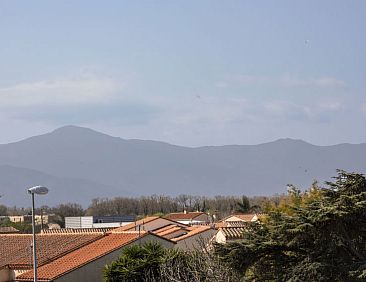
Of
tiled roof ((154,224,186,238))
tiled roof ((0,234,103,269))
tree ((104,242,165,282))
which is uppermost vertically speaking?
tiled roof ((154,224,186,238))

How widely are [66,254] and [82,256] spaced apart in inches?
80.9

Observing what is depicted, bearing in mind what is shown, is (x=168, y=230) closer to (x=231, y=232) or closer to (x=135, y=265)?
(x=231, y=232)

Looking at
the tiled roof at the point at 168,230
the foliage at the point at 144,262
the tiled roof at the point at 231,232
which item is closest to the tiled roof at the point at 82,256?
the foliage at the point at 144,262

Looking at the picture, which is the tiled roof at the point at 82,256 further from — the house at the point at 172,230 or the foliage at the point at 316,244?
the foliage at the point at 316,244

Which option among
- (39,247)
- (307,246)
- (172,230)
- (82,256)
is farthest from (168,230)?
(307,246)

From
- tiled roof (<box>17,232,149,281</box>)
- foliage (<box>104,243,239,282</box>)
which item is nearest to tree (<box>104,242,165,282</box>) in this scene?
foliage (<box>104,243,239,282</box>)

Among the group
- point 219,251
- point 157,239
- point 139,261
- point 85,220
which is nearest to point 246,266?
point 219,251

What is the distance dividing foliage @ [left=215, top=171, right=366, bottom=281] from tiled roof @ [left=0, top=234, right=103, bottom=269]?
52.9 ft

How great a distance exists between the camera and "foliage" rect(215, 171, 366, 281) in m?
20.2

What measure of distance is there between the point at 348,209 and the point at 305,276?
91.3 inches

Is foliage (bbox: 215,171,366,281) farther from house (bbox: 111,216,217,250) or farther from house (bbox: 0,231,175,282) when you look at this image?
house (bbox: 111,216,217,250)

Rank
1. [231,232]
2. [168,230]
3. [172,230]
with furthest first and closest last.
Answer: [168,230] < [172,230] < [231,232]

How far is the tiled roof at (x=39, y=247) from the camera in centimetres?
3685

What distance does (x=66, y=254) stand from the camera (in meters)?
37.1
